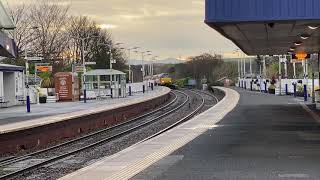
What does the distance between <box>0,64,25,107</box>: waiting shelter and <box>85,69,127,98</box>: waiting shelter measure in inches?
330

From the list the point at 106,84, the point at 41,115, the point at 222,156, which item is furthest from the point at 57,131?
the point at 106,84

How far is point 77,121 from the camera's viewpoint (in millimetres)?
27766

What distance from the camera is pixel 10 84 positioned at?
162 feet

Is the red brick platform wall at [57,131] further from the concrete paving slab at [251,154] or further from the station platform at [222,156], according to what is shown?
the concrete paving slab at [251,154]

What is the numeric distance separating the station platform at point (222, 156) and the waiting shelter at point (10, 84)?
29.0 metres

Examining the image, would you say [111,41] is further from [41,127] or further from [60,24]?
[41,127]

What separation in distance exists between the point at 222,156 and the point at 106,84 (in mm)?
47111

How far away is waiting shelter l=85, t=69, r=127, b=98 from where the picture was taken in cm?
5747

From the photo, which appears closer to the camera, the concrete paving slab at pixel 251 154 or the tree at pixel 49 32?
the concrete paving slab at pixel 251 154

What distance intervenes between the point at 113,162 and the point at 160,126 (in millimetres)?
17392

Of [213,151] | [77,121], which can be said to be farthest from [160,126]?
[213,151]

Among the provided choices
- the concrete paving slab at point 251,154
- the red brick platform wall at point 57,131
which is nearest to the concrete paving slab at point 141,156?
the concrete paving slab at point 251,154

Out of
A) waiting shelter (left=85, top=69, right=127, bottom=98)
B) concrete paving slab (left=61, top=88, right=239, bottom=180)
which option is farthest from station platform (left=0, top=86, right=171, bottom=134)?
waiting shelter (left=85, top=69, right=127, bottom=98)

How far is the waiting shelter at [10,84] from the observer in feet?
156
